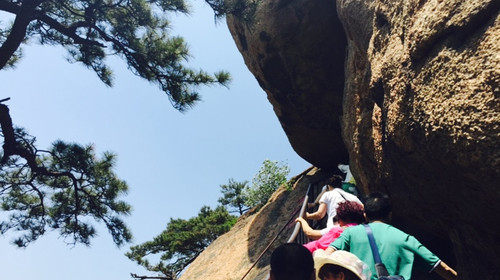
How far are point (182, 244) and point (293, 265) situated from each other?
14135 millimetres

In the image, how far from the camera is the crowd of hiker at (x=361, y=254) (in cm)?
162

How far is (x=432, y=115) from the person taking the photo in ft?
10.5

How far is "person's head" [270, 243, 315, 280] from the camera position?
5.21ft

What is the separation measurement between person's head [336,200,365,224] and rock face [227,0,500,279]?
2.80ft

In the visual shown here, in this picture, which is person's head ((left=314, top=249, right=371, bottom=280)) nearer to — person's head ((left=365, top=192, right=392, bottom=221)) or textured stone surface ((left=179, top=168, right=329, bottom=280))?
person's head ((left=365, top=192, right=392, bottom=221))

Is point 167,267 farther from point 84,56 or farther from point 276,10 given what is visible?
point 276,10

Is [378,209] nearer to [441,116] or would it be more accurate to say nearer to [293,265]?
[441,116]

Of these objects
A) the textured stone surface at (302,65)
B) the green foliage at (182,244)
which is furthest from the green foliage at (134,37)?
the green foliage at (182,244)

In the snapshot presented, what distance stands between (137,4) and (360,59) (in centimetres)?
412

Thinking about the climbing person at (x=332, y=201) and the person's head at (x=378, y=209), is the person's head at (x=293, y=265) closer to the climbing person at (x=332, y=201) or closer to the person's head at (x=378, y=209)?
the person's head at (x=378, y=209)

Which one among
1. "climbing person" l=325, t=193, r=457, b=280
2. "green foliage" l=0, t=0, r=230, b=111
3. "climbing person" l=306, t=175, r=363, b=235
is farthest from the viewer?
"green foliage" l=0, t=0, r=230, b=111

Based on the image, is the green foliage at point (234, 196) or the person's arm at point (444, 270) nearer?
the person's arm at point (444, 270)

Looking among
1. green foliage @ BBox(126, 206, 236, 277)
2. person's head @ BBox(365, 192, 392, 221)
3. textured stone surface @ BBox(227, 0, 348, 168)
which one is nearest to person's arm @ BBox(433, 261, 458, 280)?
person's head @ BBox(365, 192, 392, 221)

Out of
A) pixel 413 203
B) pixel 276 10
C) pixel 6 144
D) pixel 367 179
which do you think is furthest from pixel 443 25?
pixel 6 144
